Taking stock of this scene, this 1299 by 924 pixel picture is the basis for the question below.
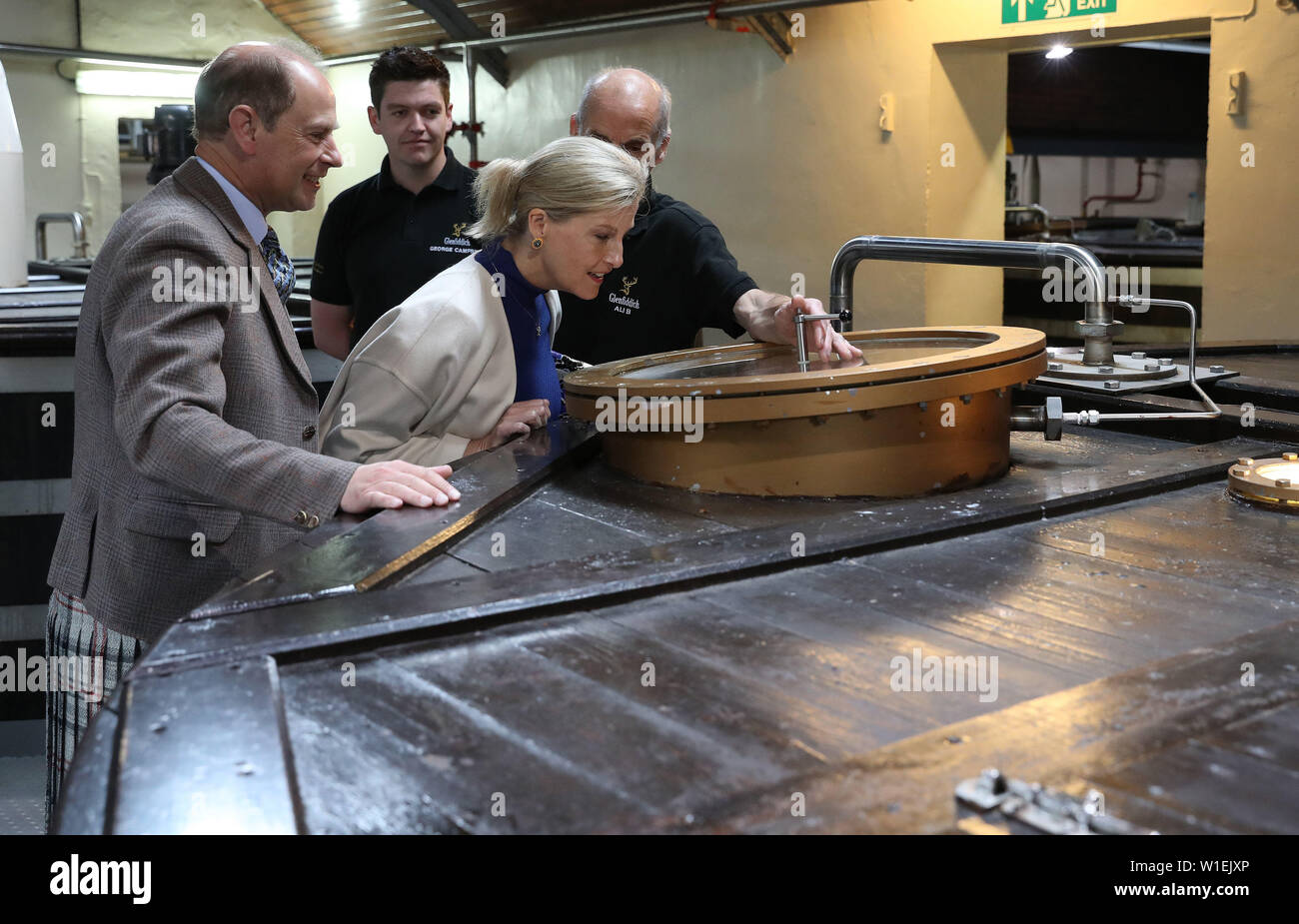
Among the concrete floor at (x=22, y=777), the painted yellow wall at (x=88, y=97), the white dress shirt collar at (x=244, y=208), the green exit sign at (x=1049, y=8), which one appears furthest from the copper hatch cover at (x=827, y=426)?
the painted yellow wall at (x=88, y=97)

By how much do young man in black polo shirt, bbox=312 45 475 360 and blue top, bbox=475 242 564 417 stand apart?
106 cm

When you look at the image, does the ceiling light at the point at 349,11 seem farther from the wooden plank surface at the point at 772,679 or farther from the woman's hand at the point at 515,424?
the wooden plank surface at the point at 772,679

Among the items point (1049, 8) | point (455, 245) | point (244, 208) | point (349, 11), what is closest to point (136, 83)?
point (349, 11)

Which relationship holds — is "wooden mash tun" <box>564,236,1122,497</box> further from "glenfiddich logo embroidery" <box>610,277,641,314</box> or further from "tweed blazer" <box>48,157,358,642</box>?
"glenfiddich logo embroidery" <box>610,277,641,314</box>

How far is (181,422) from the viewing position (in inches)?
73.1

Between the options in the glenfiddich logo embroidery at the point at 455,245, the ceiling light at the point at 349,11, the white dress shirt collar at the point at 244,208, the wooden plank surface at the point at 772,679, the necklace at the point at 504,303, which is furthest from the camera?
the ceiling light at the point at 349,11

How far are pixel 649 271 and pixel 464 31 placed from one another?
6645 mm

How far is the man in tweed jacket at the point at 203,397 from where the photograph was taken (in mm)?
1886

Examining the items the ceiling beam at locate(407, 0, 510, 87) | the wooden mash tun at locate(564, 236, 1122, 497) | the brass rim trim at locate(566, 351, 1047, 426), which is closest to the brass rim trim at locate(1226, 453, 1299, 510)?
the wooden mash tun at locate(564, 236, 1122, 497)


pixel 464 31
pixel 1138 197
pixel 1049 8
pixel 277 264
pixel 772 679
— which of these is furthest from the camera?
pixel 1138 197

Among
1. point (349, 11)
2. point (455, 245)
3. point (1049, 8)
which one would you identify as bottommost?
point (455, 245)

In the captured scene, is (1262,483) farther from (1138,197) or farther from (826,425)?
(1138,197)

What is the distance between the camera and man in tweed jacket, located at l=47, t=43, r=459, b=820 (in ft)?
6.19
